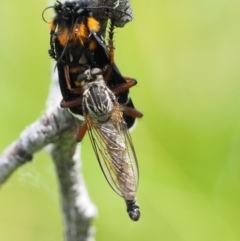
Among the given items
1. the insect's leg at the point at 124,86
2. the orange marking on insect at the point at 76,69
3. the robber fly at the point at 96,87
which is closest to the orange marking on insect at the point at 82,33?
the robber fly at the point at 96,87

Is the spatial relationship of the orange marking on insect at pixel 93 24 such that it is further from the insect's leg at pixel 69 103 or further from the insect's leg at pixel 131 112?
the insect's leg at pixel 131 112

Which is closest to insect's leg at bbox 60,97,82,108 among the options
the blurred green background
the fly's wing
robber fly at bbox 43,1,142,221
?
robber fly at bbox 43,1,142,221

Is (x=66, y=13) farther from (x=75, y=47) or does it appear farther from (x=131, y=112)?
(x=131, y=112)

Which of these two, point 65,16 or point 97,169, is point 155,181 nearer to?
point 97,169

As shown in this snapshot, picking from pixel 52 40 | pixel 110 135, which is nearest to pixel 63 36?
pixel 52 40

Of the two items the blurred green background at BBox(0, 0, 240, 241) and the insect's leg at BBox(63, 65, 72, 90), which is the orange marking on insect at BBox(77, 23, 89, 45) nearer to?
the insect's leg at BBox(63, 65, 72, 90)

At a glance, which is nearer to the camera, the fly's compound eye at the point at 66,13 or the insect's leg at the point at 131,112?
the fly's compound eye at the point at 66,13
